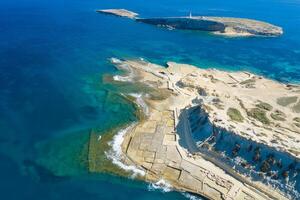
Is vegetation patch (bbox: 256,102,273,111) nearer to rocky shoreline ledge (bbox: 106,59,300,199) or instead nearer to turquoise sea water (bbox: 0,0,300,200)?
rocky shoreline ledge (bbox: 106,59,300,199)

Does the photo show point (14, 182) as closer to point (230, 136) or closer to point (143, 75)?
point (230, 136)

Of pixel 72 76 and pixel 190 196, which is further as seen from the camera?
pixel 72 76

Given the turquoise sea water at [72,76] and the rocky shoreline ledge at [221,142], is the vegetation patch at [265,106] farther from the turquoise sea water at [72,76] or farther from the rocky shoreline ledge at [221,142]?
the turquoise sea water at [72,76]

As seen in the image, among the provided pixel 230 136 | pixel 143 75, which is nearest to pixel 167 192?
pixel 230 136

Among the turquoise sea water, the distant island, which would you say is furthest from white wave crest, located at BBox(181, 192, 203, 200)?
the distant island

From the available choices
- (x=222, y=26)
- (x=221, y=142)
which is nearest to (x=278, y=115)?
(x=221, y=142)

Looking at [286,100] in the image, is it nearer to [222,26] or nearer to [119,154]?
[119,154]
